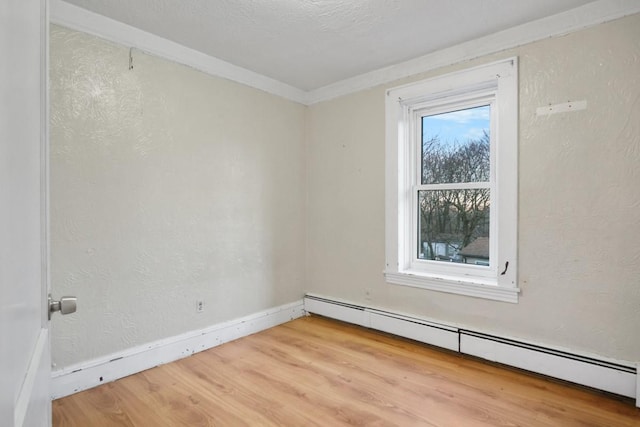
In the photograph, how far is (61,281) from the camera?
2.12m

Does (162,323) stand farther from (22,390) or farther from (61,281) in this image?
(22,390)

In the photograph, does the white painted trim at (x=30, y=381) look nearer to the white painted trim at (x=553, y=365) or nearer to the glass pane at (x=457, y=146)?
the white painted trim at (x=553, y=365)

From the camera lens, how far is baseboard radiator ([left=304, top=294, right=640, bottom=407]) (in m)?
2.10

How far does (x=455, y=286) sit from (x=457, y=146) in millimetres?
1162

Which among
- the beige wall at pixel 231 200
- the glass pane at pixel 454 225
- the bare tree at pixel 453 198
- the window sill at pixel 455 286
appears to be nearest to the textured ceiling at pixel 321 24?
the beige wall at pixel 231 200

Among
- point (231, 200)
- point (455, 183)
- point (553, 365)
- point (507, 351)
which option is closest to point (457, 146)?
point (455, 183)

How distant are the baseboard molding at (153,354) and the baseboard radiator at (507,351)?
2.73 feet

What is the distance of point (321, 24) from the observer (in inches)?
93.8

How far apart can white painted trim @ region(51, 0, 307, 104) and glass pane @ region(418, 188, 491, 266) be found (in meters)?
1.84

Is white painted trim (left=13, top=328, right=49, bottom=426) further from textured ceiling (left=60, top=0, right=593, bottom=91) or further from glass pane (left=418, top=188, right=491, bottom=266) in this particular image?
glass pane (left=418, top=188, right=491, bottom=266)

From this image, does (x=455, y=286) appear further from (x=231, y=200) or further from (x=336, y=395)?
(x=231, y=200)

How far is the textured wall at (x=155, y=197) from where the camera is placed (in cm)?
216

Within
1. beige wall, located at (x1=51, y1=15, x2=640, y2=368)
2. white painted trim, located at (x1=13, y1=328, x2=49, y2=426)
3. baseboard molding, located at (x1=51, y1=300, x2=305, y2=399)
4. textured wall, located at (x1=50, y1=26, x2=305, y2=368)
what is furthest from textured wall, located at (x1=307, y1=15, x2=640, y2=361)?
white painted trim, located at (x1=13, y1=328, x2=49, y2=426)

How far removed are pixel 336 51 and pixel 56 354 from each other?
2.86 meters
